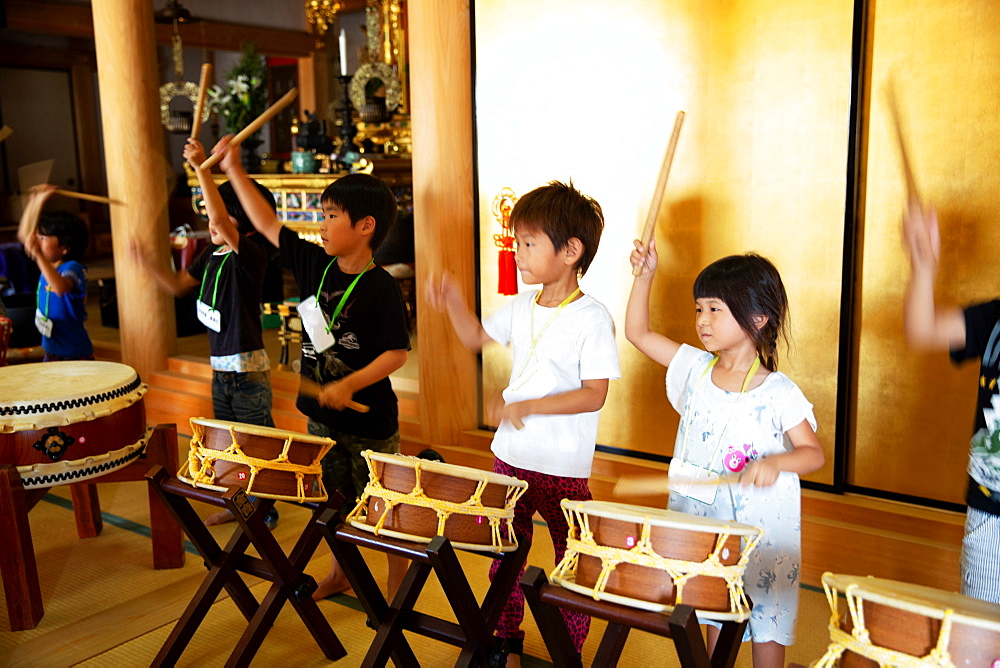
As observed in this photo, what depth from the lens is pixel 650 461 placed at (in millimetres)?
3010

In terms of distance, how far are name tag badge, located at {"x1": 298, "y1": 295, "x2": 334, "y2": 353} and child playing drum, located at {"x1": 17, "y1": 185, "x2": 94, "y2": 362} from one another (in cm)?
154

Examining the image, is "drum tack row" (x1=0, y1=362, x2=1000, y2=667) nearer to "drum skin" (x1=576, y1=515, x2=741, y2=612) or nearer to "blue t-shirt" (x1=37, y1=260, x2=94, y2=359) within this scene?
"drum skin" (x1=576, y1=515, x2=741, y2=612)

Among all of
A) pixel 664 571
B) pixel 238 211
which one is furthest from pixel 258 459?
pixel 238 211

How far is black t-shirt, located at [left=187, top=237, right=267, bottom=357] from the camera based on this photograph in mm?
2912

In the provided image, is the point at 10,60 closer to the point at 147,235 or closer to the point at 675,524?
the point at 147,235

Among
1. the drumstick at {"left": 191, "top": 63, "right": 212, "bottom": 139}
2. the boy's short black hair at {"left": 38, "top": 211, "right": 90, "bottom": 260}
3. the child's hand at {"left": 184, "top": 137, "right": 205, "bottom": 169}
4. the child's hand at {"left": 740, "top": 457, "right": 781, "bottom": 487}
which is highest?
the drumstick at {"left": 191, "top": 63, "right": 212, "bottom": 139}

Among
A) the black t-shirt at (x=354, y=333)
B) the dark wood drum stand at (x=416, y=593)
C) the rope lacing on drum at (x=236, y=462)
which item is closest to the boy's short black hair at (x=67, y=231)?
the black t-shirt at (x=354, y=333)

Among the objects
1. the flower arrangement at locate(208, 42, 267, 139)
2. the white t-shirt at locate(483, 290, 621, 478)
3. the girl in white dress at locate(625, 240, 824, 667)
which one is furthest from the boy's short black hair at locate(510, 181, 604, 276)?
the flower arrangement at locate(208, 42, 267, 139)

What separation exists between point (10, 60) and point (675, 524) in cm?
967

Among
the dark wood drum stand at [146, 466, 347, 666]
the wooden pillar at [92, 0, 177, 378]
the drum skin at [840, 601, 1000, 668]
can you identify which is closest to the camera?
the drum skin at [840, 601, 1000, 668]

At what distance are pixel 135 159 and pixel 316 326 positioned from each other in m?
2.54

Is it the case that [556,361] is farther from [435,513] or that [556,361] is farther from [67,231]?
[67,231]

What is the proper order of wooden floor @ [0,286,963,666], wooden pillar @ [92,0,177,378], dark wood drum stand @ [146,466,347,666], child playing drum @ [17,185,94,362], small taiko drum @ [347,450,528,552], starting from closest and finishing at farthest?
small taiko drum @ [347,450,528,552] < dark wood drum stand @ [146,466,347,666] < wooden floor @ [0,286,963,666] < child playing drum @ [17,185,94,362] < wooden pillar @ [92,0,177,378]

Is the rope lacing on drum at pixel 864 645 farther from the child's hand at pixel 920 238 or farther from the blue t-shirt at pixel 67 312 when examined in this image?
the blue t-shirt at pixel 67 312
